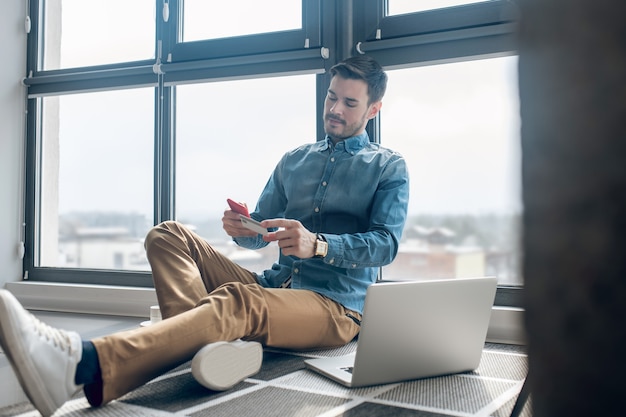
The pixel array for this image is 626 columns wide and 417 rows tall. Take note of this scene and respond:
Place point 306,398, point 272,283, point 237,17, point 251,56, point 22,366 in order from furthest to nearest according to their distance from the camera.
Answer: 1. point 237,17
2. point 251,56
3. point 272,283
4. point 306,398
5. point 22,366

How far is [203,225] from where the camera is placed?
3025 millimetres

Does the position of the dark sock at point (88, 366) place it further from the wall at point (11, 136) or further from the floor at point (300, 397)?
the wall at point (11, 136)

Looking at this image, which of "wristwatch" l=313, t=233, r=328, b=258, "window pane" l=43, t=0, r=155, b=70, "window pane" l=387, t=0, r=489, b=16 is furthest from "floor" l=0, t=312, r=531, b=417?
"window pane" l=43, t=0, r=155, b=70

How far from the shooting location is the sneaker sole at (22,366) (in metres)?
1.15

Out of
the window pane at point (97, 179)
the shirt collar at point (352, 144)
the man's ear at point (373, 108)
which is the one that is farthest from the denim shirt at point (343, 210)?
the window pane at point (97, 179)

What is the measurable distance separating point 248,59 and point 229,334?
1652mm

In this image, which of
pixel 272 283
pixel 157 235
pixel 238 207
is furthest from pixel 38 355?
pixel 272 283

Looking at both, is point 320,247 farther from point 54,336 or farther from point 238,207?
point 54,336

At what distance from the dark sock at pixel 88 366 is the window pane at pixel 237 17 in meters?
1.95

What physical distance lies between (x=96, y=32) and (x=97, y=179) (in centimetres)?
83

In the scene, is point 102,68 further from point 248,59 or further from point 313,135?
point 313,135

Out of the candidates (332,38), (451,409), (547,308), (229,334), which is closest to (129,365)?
(229,334)

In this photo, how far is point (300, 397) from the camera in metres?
1.45

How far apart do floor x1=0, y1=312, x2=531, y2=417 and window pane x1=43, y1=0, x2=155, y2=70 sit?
2.02 meters
